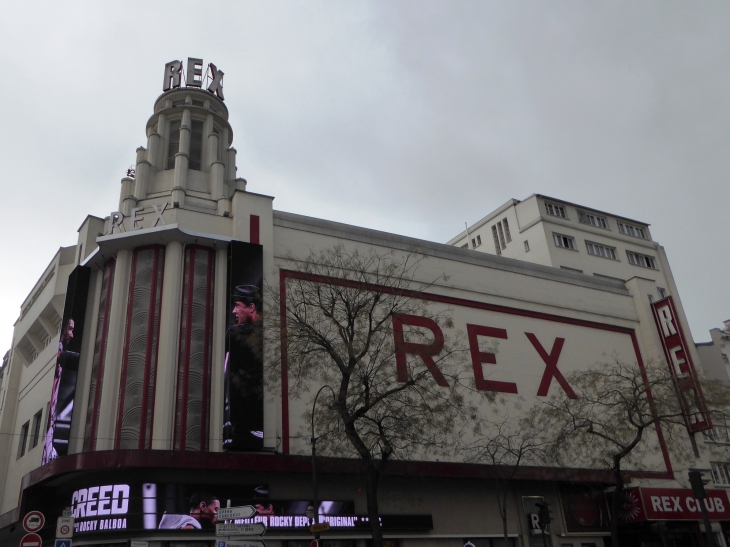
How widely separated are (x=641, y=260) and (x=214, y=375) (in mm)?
40930

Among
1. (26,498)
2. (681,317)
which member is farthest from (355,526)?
(681,317)

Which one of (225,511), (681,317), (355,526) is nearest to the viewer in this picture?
(225,511)

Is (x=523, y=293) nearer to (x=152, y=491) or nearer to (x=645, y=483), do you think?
(x=645, y=483)

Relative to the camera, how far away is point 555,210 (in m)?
54.0

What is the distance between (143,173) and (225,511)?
22677 mm

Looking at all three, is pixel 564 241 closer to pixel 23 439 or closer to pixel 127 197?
pixel 127 197

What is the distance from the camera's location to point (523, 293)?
40.6 metres

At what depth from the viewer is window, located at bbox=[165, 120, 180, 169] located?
3603 cm

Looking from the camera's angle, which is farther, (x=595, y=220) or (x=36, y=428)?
(x=595, y=220)

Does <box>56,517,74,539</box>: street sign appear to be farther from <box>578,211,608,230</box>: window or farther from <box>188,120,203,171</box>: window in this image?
<box>578,211,608,230</box>: window

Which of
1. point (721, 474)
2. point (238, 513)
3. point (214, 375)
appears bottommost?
point (238, 513)

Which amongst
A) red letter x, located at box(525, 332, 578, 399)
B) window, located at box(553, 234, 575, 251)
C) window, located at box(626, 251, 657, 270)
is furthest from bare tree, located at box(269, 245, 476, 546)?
window, located at box(626, 251, 657, 270)

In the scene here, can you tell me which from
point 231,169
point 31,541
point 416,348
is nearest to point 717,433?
Result: point 416,348

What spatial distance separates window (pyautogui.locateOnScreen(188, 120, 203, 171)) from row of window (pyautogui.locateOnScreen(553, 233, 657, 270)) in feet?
94.6
